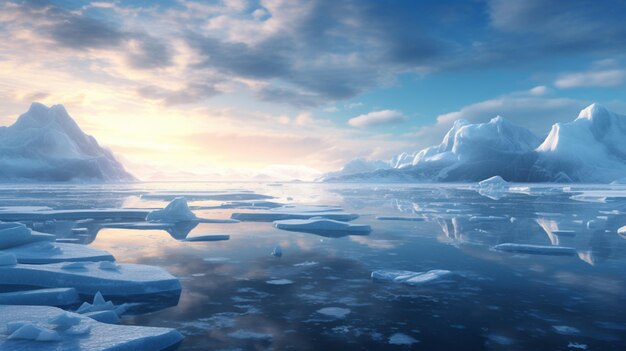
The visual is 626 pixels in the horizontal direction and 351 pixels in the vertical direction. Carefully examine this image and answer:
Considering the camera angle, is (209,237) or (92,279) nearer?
(92,279)

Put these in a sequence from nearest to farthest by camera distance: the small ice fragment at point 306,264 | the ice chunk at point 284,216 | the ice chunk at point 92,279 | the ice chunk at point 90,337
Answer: the ice chunk at point 90,337
the ice chunk at point 92,279
the small ice fragment at point 306,264
the ice chunk at point 284,216

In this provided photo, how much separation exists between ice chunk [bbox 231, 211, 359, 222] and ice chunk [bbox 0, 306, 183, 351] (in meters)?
16.1

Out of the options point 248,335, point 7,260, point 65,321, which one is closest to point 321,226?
point 7,260

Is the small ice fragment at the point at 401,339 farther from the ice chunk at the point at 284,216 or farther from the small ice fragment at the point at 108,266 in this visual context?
the ice chunk at the point at 284,216

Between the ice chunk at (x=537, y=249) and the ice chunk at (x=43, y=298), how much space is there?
1164cm

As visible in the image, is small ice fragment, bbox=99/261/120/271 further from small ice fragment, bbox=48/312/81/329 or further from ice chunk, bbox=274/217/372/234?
ice chunk, bbox=274/217/372/234

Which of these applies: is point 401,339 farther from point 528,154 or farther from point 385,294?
point 528,154

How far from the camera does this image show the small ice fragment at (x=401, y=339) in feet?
20.3

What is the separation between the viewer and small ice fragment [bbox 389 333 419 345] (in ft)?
20.3

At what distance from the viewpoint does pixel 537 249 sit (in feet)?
44.1

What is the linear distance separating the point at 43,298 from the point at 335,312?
5.12 metres

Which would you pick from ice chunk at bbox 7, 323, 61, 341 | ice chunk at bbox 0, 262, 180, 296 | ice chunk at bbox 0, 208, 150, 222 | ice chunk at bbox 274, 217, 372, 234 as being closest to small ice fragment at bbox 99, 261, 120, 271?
ice chunk at bbox 0, 262, 180, 296

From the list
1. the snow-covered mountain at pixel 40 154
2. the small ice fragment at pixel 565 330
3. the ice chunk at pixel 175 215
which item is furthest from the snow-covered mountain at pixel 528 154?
the small ice fragment at pixel 565 330

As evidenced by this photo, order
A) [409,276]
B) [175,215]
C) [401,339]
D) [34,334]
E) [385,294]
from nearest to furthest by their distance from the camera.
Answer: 1. [34,334]
2. [401,339]
3. [385,294]
4. [409,276]
5. [175,215]
